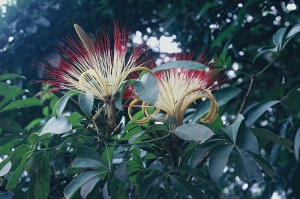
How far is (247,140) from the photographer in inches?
33.4

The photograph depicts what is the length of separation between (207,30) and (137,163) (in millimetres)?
1143

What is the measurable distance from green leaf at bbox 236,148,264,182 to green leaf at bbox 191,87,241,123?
17cm

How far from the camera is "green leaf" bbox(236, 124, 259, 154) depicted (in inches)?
32.9

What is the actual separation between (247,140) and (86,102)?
0.32 meters

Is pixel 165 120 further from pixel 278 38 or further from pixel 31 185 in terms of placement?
pixel 278 38

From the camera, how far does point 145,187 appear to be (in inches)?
34.1

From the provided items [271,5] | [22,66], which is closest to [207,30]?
[271,5]

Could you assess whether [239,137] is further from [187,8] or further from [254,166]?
[187,8]

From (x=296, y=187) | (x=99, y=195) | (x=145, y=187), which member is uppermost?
(x=145, y=187)

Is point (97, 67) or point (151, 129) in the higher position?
point (97, 67)

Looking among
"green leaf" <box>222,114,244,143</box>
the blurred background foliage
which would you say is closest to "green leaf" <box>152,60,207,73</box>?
"green leaf" <box>222,114,244,143</box>

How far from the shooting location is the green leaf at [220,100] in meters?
1.00

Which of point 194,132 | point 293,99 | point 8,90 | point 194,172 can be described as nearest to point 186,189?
point 194,172

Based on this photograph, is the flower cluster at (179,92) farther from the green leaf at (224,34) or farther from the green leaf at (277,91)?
the green leaf at (224,34)
